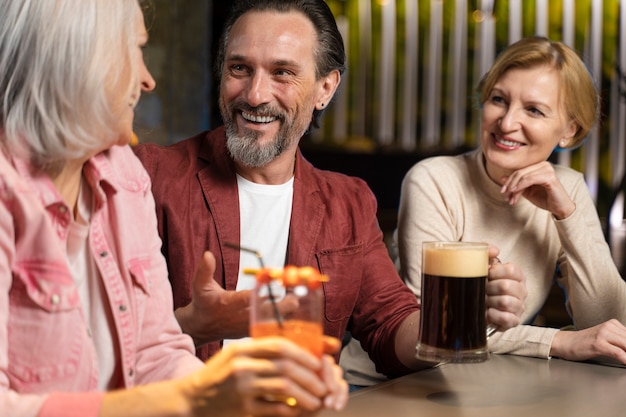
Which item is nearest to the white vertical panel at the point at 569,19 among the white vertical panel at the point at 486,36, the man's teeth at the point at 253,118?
the white vertical panel at the point at 486,36

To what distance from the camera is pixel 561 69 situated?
93.0 inches

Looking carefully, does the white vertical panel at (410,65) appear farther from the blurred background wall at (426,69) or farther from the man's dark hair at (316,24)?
the man's dark hair at (316,24)

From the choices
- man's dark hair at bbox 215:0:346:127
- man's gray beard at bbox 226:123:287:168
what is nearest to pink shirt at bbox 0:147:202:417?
man's gray beard at bbox 226:123:287:168

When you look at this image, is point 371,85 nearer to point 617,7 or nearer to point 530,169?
point 617,7

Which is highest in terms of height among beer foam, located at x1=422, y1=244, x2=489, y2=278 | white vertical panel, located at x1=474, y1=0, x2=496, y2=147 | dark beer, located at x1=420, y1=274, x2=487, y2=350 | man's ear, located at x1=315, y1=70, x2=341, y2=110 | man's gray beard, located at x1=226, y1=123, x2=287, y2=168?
white vertical panel, located at x1=474, y1=0, x2=496, y2=147

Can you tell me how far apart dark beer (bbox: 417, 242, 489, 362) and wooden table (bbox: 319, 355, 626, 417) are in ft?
0.25

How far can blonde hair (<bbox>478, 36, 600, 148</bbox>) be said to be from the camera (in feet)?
7.73

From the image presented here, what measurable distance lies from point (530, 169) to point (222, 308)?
1.13m

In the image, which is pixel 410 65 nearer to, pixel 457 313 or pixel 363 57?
pixel 363 57

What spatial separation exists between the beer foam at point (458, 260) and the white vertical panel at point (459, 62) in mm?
7452

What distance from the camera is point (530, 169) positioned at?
2.29 meters

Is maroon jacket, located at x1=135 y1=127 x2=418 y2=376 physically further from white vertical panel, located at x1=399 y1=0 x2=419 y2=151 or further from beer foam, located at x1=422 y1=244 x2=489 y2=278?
white vertical panel, located at x1=399 y1=0 x2=419 y2=151

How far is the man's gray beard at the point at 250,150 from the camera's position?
6.98 ft

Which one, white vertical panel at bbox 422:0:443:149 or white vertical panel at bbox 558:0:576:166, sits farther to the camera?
white vertical panel at bbox 422:0:443:149
